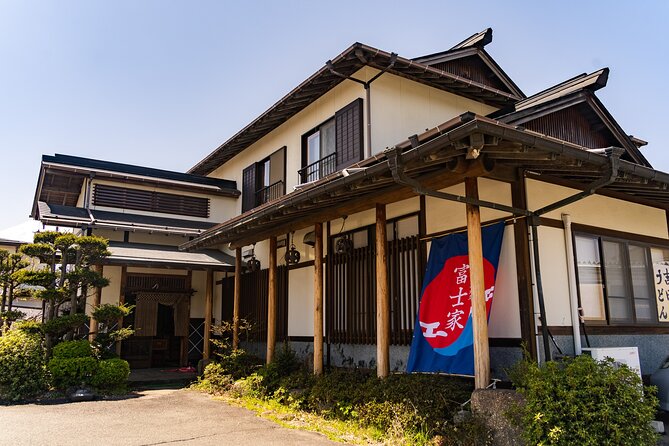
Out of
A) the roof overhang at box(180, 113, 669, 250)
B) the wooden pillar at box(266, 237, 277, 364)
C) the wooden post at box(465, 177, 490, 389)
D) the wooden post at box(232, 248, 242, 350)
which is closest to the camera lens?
the roof overhang at box(180, 113, 669, 250)

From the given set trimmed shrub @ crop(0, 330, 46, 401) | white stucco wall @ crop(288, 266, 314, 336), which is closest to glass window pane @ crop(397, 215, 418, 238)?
white stucco wall @ crop(288, 266, 314, 336)

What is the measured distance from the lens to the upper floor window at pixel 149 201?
14922mm

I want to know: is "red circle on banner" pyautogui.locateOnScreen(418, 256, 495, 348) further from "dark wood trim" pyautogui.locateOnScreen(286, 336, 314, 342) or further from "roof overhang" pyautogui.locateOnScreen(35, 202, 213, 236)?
"roof overhang" pyautogui.locateOnScreen(35, 202, 213, 236)

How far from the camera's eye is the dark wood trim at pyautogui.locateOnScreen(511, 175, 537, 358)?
6.59 meters

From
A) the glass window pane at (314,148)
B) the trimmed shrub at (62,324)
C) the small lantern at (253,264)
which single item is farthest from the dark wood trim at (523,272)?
the trimmed shrub at (62,324)

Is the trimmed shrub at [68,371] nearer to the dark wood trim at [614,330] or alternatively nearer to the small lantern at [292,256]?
the small lantern at [292,256]

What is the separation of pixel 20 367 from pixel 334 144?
7.54 meters

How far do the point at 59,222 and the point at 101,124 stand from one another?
11.2ft

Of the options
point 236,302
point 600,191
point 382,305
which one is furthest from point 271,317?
point 600,191

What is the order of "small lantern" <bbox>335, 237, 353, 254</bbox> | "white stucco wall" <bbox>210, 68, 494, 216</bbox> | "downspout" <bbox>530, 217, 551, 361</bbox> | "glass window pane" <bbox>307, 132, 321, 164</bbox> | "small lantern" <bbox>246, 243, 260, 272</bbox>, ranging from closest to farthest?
"downspout" <bbox>530, 217, 551, 361</bbox>, "small lantern" <bbox>335, 237, 353, 254</bbox>, "white stucco wall" <bbox>210, 68, 494, 216</bbox>, "glass window pane" <bbox>307, 132, 321, 164</bbox>, "small lantern" <bbox>246, 243, 260, 272</bbox>

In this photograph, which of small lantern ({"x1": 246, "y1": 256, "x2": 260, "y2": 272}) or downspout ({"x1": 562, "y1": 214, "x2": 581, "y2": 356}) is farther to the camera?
small lantern ({"x1": 246, "y1": 256, "x2": 260, "y2": 272})

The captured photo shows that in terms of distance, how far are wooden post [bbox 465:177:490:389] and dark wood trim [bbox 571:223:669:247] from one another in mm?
2127

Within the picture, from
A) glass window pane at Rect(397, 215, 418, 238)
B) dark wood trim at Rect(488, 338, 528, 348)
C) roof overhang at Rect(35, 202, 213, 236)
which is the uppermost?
roof overhang at Rect(35, 202, 213, 236)

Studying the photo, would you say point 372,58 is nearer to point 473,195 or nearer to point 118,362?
point 473,195
